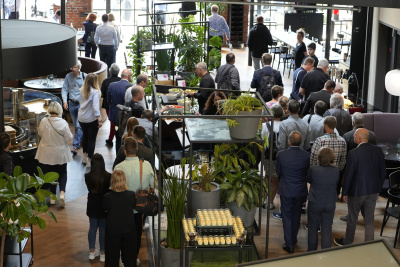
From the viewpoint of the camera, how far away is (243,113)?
578cm

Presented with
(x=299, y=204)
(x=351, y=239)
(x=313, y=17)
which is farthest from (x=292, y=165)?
(x=313, y=17)

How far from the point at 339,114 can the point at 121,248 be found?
3.50 meters

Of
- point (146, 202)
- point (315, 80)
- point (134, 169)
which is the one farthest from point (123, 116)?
point (315, 80)

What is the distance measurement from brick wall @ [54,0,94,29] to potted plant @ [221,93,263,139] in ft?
47.1

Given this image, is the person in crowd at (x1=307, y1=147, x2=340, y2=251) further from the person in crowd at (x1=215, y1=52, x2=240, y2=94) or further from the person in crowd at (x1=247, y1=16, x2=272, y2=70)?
the person in crowd at (x1=247, y1=16, x2=272, y2=70)

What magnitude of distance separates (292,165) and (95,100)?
3.47 meters

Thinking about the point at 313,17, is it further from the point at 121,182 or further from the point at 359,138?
the point at 121,182

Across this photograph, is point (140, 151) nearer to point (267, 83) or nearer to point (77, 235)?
point (77, 235)

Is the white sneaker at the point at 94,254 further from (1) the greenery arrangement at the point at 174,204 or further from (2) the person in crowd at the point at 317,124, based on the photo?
(2) the person in crowd at the point at 317,124

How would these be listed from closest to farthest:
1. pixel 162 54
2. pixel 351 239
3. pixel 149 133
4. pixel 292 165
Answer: pixel 292 165
pixel 351 239
pixel 149 133
pixel 162 54

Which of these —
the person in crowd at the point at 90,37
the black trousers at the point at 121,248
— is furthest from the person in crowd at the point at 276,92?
the person in crowd at the point at 90,37

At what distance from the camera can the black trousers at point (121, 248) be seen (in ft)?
19.7

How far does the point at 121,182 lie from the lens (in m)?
5.79

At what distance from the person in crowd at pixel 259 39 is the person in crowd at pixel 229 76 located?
367 centimetres
